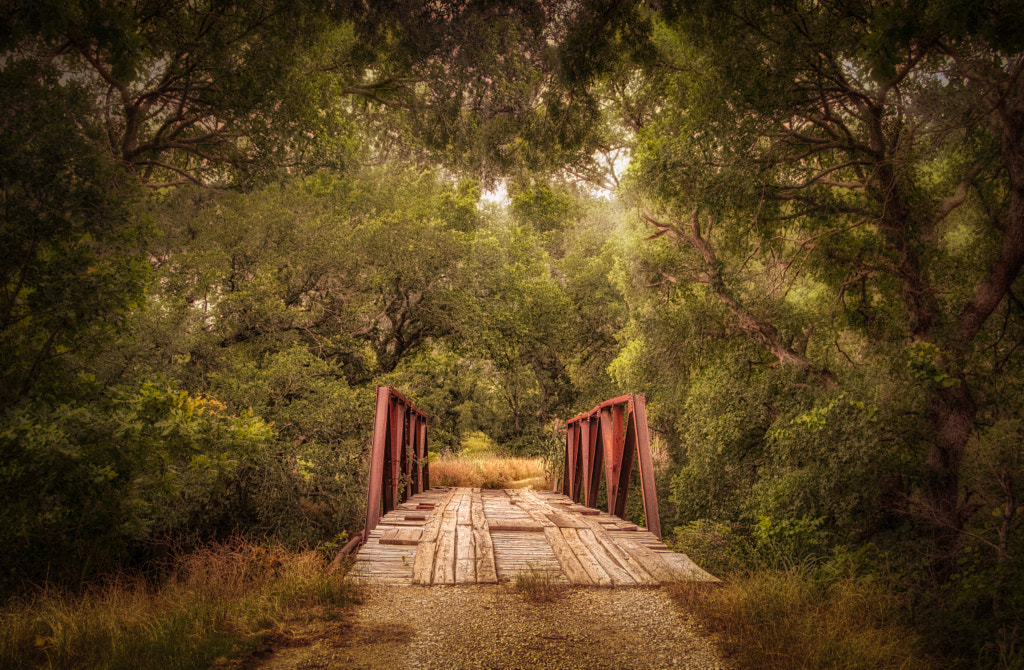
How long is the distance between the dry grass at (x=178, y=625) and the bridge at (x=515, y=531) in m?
0.39

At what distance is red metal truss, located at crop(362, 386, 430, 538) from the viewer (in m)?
5.27

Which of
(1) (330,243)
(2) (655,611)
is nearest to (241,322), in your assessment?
(1) (330,243)

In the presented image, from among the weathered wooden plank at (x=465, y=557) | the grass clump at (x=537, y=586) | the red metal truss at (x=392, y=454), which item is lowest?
the grass clump at (x=537, y=586)

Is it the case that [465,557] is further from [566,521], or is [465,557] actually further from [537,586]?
[566,521]

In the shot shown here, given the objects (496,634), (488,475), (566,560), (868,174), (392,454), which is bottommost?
(496,634)

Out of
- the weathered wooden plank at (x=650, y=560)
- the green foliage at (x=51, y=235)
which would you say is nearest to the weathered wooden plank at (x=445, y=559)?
the weathered wooden plank at (x=650, y=560)

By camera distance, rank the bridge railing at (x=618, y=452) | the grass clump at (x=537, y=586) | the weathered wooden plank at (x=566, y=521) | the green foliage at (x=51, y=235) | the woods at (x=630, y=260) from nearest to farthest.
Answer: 1. the grass clump at (x=537, y=586)
2. the green foliage at (x=51, y=235)
3. the woods at (x=630, y=260)
4. the weathered wooden plank at (x=566, y=521)
5. the bridge railing at (x=618, y=452)

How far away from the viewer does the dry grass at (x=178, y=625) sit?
2.51 meters

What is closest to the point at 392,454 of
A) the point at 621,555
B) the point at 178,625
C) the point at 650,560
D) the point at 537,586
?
the point at 621,555

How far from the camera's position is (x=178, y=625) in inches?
109

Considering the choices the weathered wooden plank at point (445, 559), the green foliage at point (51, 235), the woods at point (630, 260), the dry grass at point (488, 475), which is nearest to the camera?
the weathered wooden plank at point (445, 559)

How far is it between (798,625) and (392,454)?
462cm

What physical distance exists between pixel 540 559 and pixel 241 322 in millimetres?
8774

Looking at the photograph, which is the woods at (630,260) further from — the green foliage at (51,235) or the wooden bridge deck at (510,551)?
the wooden bridge deck at (510,551)
